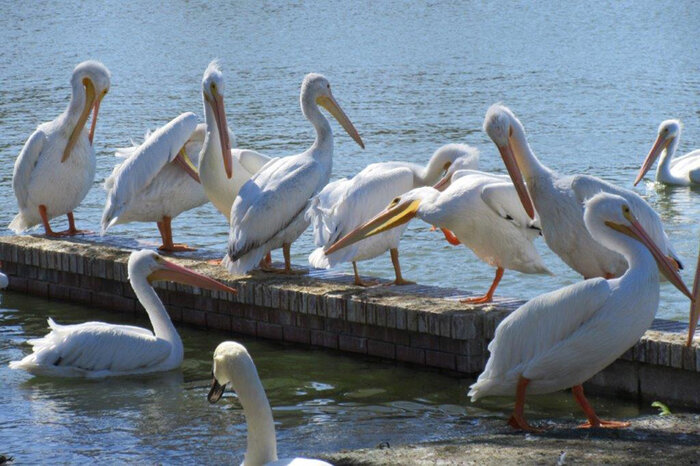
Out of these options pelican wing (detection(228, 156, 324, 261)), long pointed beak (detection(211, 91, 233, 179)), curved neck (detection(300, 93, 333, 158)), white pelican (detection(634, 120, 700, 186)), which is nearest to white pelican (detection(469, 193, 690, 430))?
pelican wing (detection(228, 156, 324, 261))

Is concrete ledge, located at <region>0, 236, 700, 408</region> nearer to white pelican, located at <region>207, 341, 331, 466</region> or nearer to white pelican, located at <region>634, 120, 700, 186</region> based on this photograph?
white pelican, located at <region>207, 341, 331, 466</region>

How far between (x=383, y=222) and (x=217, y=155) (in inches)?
53.3

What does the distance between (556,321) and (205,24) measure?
26.0m

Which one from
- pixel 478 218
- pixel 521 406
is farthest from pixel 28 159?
pixel 521 406

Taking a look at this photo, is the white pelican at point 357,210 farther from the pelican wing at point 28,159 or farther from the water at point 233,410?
the pelican wing at point 28,159

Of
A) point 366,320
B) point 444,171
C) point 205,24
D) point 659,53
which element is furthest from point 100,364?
point 205,24

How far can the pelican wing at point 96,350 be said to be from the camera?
5.77 m

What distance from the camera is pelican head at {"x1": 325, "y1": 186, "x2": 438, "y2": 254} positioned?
5.98 meters

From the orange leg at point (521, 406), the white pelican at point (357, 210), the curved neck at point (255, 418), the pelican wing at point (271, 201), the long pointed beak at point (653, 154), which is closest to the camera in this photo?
the curved neck at point (255, 418)

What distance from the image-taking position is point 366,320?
19.6 feet

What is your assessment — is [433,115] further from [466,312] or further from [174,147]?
[466,312]

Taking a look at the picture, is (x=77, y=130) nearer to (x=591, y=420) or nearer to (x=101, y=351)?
(x=101, y=351)

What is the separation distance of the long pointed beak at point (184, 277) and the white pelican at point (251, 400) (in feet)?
7.90

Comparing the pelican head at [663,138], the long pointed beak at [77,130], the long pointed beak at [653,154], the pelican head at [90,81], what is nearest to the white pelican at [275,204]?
the long pointed beak at [77,130]
